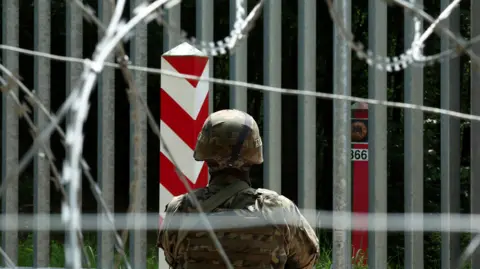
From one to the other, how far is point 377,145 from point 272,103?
18.6 inches

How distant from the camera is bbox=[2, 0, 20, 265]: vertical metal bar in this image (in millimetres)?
5020

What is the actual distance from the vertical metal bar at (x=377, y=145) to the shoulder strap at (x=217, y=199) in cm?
229

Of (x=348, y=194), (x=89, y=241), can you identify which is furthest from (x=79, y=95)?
(x=89, y=241)

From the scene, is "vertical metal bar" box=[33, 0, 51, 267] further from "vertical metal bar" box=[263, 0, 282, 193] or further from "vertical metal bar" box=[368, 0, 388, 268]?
"vertical metal bar" box=[368, 0, 388, 268]

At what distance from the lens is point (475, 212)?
472 centimetres

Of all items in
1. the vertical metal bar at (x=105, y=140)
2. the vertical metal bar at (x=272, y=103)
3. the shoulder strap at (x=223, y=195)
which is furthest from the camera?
the vertical metal bar at (x=105, y=140)

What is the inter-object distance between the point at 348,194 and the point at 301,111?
1.31 ft

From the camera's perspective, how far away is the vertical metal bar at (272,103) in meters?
4.83

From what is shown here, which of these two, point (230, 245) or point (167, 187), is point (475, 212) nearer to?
point (167, 187)

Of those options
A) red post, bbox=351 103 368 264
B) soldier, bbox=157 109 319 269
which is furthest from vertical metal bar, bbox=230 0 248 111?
soldier, bbox=157 109 319 269

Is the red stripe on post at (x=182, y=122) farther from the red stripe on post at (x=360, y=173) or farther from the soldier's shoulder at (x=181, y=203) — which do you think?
the red stripe on post at (x=360, y=173)

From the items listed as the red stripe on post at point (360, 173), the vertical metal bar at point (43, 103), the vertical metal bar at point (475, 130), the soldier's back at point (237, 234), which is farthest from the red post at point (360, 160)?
the soldier's back at point (237, 234)

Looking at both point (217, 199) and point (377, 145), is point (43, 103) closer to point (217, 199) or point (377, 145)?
point (377, 145)

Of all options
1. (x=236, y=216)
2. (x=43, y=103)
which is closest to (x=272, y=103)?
(x=43, y=103)
